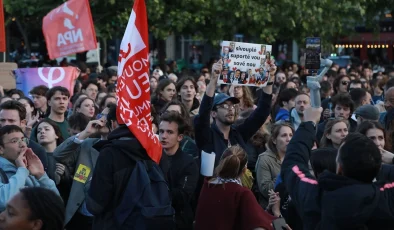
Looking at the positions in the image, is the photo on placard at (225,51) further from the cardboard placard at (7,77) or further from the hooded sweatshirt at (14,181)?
the cardboard placard at (7,77)

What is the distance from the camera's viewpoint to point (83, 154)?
25.1 feet

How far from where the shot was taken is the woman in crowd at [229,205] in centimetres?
631

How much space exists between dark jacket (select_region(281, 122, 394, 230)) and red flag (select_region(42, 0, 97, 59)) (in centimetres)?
1061

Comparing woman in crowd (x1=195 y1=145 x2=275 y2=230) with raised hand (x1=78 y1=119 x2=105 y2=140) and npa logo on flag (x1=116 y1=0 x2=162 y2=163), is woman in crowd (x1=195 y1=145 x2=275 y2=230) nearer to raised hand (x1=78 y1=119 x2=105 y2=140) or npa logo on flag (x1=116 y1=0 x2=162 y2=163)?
npa logo on flag (x1=116 y1=0 x2=162 y2=163)

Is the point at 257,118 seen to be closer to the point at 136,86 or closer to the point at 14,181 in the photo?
the point at 136,86

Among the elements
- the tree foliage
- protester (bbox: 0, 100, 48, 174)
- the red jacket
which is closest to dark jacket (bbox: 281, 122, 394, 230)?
the red jacket

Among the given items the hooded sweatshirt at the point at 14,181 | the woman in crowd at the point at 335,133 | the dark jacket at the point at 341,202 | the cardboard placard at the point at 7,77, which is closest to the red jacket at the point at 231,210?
the hooded sweatshirt at the point at 14,181

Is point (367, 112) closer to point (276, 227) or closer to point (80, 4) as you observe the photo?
point (276, 227)

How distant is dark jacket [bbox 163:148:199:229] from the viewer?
6973 millimetres

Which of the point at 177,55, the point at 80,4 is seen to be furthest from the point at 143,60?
the point at 177,55

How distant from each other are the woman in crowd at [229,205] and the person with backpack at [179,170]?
44 centimetres

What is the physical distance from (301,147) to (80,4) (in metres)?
10.8

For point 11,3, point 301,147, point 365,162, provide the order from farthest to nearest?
point 11,3 < point 301,147 < point 365,162

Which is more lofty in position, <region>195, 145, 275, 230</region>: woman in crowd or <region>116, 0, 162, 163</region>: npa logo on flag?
<region>116, 0, 162, 163</region>: npa logo on flag
